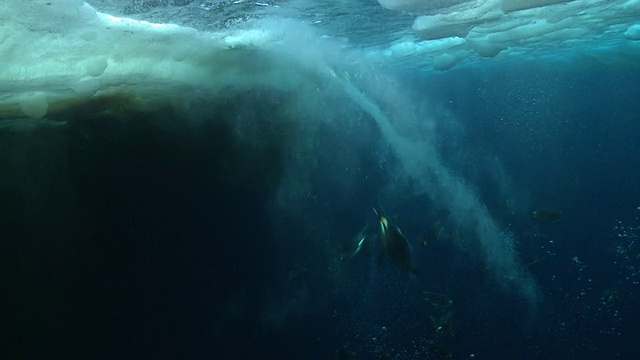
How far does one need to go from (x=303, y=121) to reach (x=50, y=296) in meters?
11.3

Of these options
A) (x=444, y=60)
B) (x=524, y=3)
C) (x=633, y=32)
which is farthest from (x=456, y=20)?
(x=633, y=32)

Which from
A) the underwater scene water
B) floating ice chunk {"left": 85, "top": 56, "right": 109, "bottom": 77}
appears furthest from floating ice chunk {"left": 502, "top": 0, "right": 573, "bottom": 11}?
floating ice chunk {"left": 85, "top": 56, "right": 109, "bottom": 77}

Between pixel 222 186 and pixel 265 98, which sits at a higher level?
pixel 265 98

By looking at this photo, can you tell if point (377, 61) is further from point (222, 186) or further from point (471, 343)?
point (471, 343)

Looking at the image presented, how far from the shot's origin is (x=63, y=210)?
14227mm

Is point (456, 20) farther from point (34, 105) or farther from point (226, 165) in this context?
point (34, 105)

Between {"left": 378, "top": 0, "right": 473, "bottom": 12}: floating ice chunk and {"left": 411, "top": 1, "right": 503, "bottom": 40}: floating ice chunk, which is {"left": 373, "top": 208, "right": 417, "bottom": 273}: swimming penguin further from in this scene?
{"left": 411, "top": 1, "right": 503, "bottom": 40}: floating ice chunk

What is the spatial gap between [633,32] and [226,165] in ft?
68.1

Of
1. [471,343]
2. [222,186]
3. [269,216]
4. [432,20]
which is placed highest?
[432,20]

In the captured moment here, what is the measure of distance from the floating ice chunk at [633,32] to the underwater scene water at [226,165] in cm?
39

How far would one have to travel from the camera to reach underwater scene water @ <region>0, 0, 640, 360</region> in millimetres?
10211

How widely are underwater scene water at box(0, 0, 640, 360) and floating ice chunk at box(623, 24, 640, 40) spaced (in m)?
0.39

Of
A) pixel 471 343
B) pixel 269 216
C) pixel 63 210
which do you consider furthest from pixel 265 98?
pixel 471 343

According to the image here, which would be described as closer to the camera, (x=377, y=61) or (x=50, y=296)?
(x=50, y=296)
